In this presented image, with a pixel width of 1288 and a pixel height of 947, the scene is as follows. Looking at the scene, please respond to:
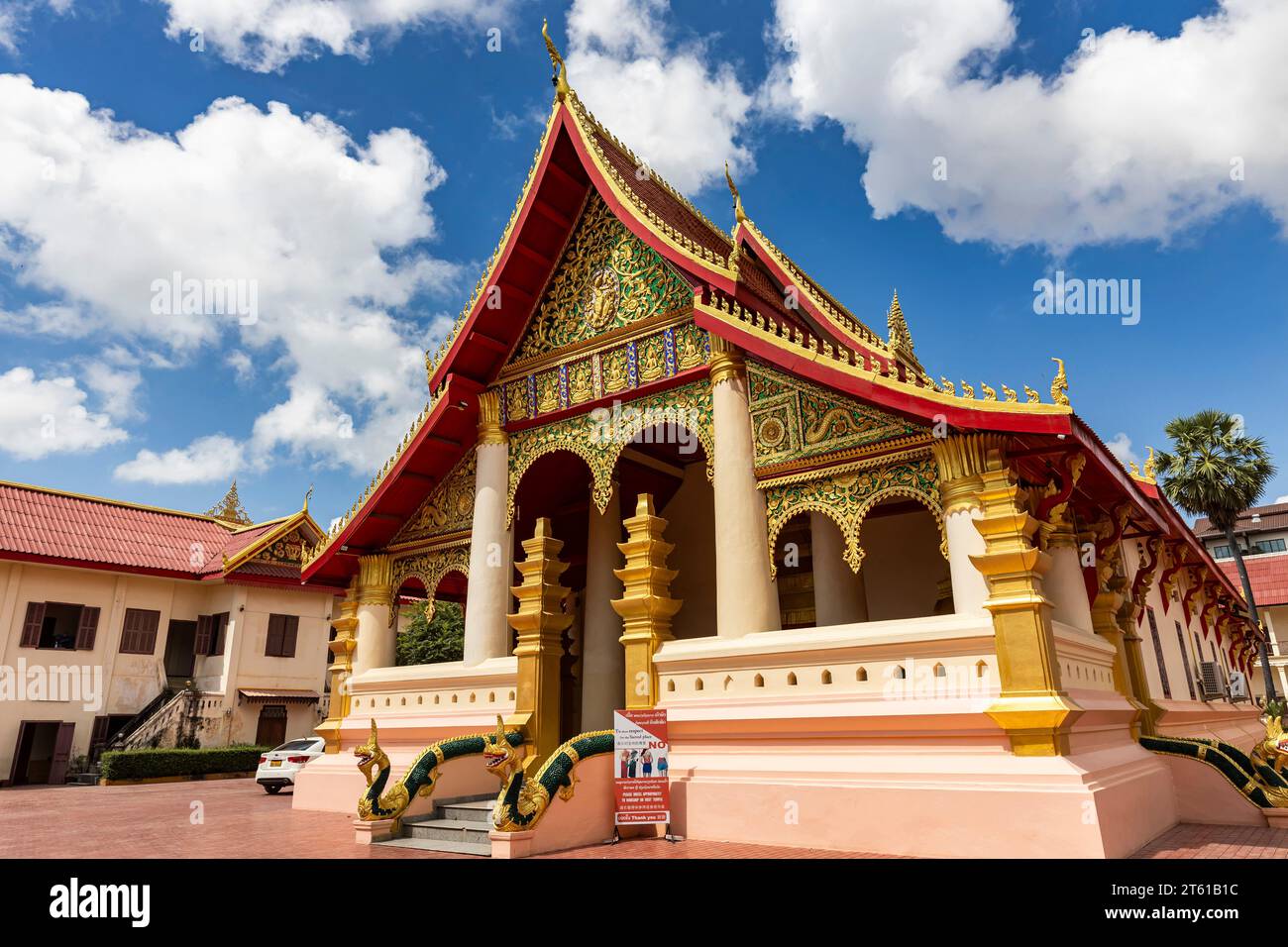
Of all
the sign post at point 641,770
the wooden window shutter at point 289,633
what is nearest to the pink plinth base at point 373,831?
the sign post at point 641,770

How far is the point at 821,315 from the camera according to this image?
1149 cm

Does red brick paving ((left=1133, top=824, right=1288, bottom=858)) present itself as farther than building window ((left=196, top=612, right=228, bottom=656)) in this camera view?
No

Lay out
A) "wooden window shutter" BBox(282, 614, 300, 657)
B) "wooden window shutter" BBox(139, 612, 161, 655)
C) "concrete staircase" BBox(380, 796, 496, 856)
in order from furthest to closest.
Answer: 1. "wooden window shutter" BBox(282, 614, 300, 657)
2. "wooden window shutter" BBox(139, 612, 161, 655)
3. "concrete staircase" BBox(380, 796, 496, 856)

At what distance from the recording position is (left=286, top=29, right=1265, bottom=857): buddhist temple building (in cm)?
673

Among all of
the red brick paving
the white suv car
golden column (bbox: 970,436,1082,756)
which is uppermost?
golden column (bbox: 970,436,1082,756)

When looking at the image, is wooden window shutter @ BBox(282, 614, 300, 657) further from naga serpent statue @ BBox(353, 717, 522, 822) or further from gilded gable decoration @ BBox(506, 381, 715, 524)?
naga serpent statue @ BBox(353, 717, 522, 822)

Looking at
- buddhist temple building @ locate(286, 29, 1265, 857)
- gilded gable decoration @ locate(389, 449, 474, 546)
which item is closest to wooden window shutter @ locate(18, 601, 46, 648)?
buddhist temple building @ locate(286, 29, 1265, 857)

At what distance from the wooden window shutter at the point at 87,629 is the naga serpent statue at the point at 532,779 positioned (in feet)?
64.4

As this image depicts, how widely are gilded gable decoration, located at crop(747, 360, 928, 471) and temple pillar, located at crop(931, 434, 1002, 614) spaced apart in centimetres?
35

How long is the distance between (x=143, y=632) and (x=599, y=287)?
19989 millimetres

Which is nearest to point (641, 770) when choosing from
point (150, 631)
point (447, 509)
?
point (447, 509)
